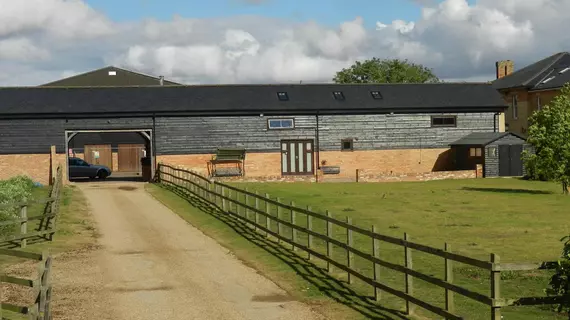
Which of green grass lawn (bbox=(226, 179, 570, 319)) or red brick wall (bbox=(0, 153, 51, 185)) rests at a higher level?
red brick wall (bbox=(0, 153, 51, 185))

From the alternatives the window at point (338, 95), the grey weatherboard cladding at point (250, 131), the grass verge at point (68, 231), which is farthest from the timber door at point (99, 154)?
the grass verge at point (68, 231)

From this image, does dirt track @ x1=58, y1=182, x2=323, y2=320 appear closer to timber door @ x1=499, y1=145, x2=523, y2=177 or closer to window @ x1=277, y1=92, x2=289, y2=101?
window @ x1=277, y1=92, x2=289, y2=101

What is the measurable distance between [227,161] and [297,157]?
4416 millimetres

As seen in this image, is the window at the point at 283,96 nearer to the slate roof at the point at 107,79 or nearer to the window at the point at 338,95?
the window at the point at 338,95

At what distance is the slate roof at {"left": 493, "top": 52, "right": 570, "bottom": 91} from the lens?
59500mm

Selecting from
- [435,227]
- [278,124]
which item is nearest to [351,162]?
[278,124]

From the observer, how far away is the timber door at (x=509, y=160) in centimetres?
4888

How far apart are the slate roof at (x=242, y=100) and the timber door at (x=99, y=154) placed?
19572 millimetres

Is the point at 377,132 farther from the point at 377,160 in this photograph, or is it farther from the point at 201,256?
the point at 201,256

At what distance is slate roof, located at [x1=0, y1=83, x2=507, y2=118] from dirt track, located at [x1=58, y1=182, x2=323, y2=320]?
23134mm

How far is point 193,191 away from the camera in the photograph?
110ft

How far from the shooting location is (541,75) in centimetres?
6266

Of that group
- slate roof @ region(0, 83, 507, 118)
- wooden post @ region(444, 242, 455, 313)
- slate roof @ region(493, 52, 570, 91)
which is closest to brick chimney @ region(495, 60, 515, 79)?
slate roof @ region(493, 52, 570, 91)

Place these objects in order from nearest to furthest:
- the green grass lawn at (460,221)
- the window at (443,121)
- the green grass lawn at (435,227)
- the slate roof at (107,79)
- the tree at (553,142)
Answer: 1. the green grass lawn at (435,227)
2. the green grass lawn at (460,221)
3. the tree at (553,142)
4. the window at (443,121)
5. the slate roof at (107,79)
